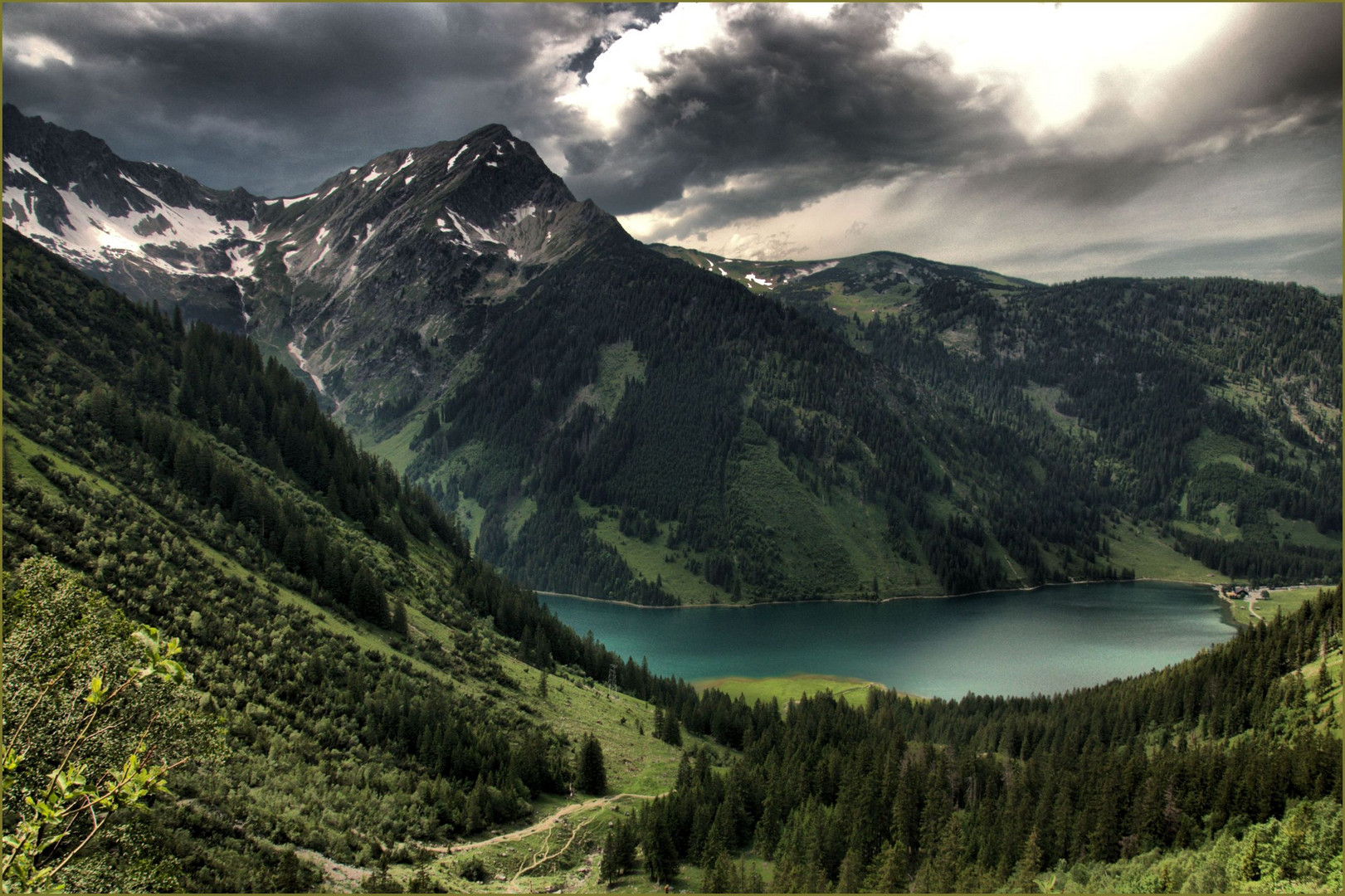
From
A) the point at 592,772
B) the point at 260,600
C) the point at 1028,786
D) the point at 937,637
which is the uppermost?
the point at 260,600

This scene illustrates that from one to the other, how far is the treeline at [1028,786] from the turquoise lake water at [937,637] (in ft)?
138

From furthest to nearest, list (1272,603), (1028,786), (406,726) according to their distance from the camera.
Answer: (1272,603)
(1028,786)
(406,726)

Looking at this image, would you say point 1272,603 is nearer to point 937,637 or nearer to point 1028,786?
point 937,637

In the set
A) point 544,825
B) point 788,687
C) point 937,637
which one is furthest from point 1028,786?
point 937,637

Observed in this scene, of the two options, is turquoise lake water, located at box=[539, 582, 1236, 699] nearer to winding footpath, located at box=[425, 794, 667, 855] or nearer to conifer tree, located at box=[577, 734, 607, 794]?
conifer tree, located at box=[577, 734, 607, 794]

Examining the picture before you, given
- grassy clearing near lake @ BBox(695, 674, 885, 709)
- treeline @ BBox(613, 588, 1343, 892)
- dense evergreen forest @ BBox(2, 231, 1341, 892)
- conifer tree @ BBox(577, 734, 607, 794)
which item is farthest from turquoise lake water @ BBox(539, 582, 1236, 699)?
conifer tree @ BBox(577, 734, 607, 794)

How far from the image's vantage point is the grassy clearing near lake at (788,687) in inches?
4119

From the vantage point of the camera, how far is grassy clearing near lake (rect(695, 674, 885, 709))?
104625 mm

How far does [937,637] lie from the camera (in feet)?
475

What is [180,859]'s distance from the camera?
2658 cm

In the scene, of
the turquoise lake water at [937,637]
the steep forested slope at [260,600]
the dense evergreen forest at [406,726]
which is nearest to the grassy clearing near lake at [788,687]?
the turquoise lake water at [937,637]

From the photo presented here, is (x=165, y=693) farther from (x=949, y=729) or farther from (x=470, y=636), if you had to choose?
(x=949, y=729)

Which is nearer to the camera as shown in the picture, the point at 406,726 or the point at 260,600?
the point at 406,726

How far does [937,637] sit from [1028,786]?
9023cm
